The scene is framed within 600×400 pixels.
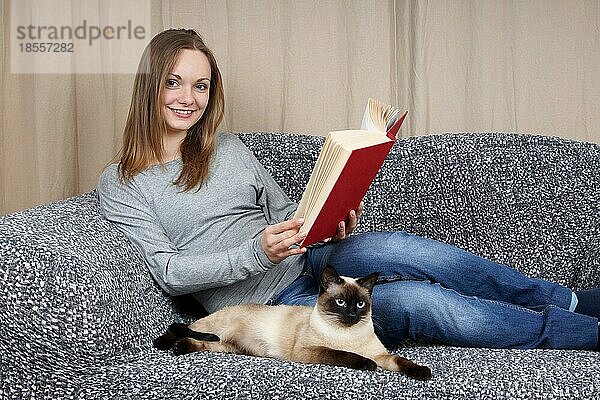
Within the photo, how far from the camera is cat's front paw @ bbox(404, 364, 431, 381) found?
1.24 metres

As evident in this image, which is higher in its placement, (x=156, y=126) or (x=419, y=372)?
(x=156, y=126)

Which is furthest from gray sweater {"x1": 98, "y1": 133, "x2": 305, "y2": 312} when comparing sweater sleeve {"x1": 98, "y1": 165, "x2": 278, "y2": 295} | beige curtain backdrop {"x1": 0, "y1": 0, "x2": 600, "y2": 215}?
beige curtain backdrop {"x1": 0, "y1": 0, "x2": 600, "y2": 215}

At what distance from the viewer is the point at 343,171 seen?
1264mm

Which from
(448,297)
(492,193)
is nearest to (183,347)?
(448,297)

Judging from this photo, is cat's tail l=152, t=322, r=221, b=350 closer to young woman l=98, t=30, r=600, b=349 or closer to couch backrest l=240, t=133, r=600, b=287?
young woman l=98, t=30, r=600, b=349

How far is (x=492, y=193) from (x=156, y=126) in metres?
0.80

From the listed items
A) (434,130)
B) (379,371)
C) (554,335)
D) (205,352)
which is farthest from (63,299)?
(434,130)

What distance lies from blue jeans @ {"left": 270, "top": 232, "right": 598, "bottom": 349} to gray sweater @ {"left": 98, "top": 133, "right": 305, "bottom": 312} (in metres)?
0.10

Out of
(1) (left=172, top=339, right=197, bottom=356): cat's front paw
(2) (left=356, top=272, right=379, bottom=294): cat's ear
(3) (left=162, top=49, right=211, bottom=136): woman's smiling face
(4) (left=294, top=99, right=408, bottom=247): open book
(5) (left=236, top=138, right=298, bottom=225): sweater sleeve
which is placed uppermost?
(3) (left=162, top=49, right=211, bottom=136): woman's smiling face

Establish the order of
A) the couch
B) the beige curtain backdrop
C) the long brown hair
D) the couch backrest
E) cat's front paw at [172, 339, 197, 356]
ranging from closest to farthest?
the couch → cat's front paw at [172, 339, 197, 356] → the long brown hair → the couch backrest → the beige curtain backdrop

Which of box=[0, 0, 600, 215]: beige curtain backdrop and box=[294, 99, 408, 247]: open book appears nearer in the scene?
box=[294, 99, 408, 247]: open book

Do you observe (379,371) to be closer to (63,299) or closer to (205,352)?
(205,352)

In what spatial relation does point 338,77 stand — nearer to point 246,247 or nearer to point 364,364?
point 246,247

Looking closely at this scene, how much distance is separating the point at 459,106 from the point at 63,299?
137cm
